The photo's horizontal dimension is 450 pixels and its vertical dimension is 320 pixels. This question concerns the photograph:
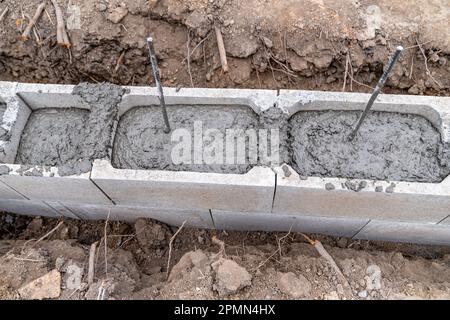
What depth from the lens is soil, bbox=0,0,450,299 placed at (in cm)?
384

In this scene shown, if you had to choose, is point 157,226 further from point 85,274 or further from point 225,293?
point 225,293

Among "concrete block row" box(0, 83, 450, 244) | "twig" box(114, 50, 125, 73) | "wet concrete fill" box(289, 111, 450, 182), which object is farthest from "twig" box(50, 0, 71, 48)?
"wet concrete fill" box(289, 111, 450, 182)

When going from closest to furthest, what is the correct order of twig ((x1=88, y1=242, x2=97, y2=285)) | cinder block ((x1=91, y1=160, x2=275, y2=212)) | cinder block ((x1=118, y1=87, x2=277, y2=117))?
1. cinder block ((x1=91, y1=160, x2=275, y2=212))
2. twig ((x1=88, y1=242, x2=97, y2=285))
3. cinder block ((x1=118, y1=87, x2=277, y2=117))

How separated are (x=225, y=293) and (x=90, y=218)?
187 cm

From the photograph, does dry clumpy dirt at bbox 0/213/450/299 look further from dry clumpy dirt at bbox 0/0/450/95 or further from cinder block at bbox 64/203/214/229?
dry clumpy dirt at bbox 0/0/450/95

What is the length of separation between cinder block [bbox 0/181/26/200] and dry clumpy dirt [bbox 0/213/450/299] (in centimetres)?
48

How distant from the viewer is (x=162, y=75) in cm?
496

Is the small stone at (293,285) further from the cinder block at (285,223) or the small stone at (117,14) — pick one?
the small stone at (117,14)

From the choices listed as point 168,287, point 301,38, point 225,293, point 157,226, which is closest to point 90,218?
point 157,226

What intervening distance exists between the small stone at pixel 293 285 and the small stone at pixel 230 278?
0.29 meters

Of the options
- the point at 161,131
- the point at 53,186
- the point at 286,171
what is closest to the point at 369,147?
the point at 286,171

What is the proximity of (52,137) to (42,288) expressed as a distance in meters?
1.34

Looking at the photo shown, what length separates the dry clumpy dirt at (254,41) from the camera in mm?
4613

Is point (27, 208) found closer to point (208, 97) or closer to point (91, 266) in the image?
point (91, 266)
